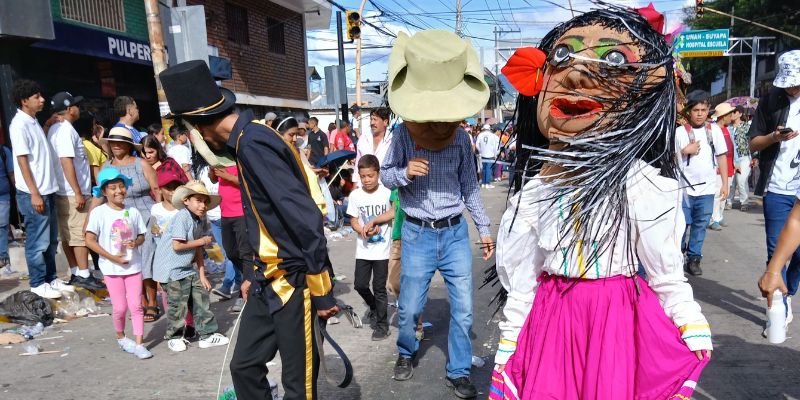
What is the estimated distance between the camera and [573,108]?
7.11 ft

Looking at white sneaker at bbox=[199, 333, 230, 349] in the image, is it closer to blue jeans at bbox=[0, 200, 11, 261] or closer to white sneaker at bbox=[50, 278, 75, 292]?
white sneaker at bbox=[50, 278, 75, 292]

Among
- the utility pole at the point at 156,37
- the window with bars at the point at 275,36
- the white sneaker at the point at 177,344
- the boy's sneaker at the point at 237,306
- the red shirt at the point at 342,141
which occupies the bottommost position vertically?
the boy's sneaker at the point at 237,306

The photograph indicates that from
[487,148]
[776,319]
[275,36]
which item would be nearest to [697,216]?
[776,319]

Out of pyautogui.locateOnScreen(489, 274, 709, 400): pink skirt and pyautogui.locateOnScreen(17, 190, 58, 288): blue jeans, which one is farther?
pyautogui.locateOnScreen(17, 190, 58, 288): blue jeans

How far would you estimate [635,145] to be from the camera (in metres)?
2.09

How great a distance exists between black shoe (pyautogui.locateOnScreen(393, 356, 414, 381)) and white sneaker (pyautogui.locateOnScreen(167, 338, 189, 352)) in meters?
1.87

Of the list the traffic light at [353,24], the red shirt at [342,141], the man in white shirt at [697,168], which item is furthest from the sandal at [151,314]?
the traffic light at [353,24]

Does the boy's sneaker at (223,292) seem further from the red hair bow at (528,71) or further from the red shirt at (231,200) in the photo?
the red hair bow at (528,71)

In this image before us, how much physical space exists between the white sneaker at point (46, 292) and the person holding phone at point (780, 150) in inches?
250

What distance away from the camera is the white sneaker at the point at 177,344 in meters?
4.73

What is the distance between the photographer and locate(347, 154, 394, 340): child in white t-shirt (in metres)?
4.93

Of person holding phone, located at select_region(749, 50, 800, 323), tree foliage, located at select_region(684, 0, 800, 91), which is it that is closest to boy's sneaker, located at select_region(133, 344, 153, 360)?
person holding phone, located at select_region(749, 50, 800, 323)

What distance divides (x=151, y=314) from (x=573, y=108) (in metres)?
4.79

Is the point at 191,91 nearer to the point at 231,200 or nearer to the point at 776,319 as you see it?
the point at 231,200
